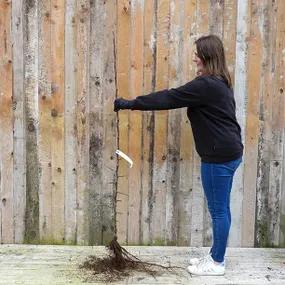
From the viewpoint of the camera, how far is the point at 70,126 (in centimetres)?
461

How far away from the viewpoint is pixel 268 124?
461 centimetres

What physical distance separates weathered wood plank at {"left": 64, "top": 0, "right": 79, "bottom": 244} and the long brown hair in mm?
1077

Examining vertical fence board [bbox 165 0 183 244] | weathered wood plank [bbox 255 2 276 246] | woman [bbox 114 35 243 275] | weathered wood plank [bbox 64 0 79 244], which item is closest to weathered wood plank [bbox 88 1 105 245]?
weathered wood plank [bbox 64 0 79 244]

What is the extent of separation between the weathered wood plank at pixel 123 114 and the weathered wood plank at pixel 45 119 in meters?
0.51

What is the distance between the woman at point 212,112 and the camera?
388cm

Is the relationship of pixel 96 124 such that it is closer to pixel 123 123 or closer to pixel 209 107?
pixel 123 123

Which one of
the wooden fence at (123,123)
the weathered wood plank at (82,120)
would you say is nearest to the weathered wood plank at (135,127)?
the wooden fence at (123,123)

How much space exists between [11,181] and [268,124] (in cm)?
197

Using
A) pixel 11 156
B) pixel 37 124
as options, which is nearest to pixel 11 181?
pixel 11 156

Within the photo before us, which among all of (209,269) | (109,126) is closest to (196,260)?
(209,269)

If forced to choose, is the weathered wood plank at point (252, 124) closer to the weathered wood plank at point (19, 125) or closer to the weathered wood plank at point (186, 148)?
the weathered wood plank at point (186, 148)

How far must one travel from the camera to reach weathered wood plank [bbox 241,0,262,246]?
4.54 meters

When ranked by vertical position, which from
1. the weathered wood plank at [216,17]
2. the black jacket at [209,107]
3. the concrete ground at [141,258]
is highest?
the weathered wood plank at [216,17]

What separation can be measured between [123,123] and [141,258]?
0.99 m
